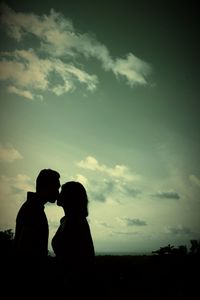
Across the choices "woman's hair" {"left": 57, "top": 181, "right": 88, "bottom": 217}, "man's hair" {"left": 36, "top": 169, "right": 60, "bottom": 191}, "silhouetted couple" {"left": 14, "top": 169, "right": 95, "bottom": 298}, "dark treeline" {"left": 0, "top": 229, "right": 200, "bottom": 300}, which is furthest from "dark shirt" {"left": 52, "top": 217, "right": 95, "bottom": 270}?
"dark treeline" {"left": 0, "top": 229, "right": 200, "bottom": 300}

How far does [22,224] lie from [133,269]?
283 inches

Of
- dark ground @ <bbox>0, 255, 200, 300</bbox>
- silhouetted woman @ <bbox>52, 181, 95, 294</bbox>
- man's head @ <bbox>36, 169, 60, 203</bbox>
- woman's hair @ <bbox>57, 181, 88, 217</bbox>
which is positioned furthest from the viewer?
man's head @ <bbox>36, 169, 60, 203</bbox>

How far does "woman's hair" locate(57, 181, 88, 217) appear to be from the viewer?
3.30 m

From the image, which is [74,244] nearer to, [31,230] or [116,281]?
[31,230]

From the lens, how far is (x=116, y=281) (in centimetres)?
826

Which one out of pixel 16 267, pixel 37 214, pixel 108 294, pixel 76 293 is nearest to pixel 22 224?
pixel 37 214

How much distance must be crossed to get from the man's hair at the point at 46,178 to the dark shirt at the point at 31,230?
0.79ft

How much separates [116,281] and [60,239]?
616 centimetres

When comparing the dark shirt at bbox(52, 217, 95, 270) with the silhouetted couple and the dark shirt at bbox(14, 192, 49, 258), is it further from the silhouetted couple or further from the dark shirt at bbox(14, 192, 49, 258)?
the dark shirt at bbox(14, 192, 49, 258)

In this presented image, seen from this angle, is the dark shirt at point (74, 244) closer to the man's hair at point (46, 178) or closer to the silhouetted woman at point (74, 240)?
the silhouetted woman at point (74, 240)

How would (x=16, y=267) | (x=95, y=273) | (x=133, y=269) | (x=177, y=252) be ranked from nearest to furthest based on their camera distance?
1. (x=16, y=267)
2. (x=95, y=273)
3. (x=177, y=252)
4. (x=133, y=269)

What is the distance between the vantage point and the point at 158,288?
7145 mm

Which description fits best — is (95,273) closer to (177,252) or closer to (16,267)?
(16,267)

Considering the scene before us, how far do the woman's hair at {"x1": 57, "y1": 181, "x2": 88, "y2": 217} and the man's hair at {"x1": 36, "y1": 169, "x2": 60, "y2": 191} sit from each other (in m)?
0.27
